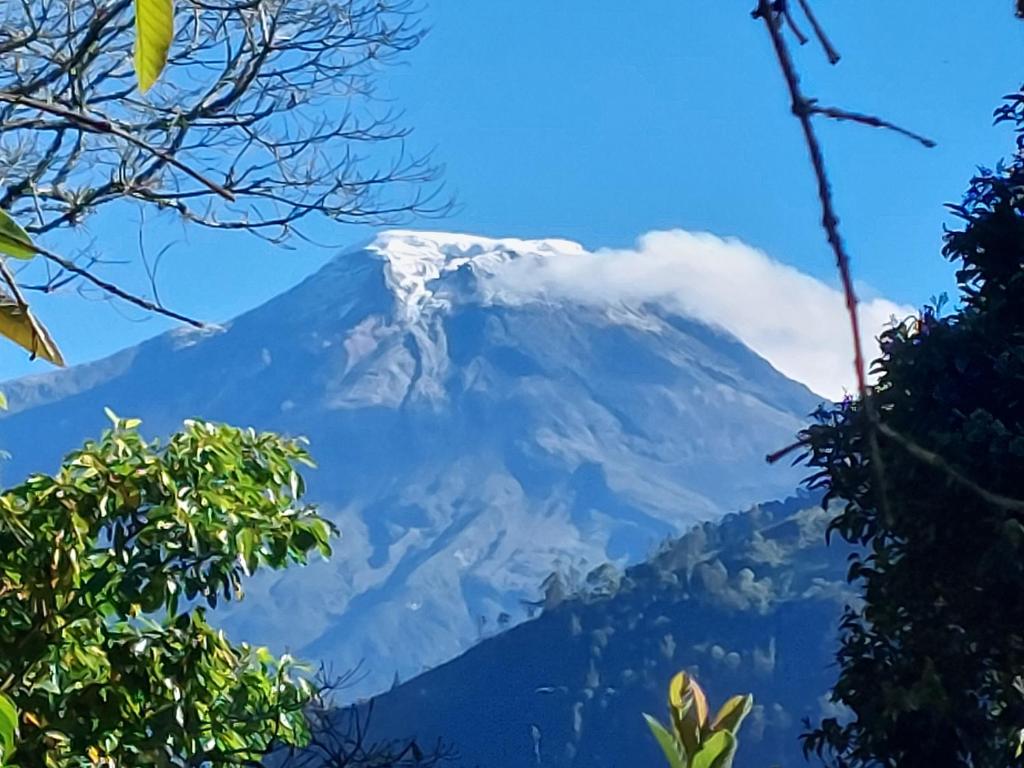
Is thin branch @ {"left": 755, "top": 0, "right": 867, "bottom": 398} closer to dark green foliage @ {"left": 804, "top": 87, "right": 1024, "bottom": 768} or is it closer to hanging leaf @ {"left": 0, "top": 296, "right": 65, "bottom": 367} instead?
hanging leaf @ {"left": 0, "top": 296, "right": 65, "bottom": 367}

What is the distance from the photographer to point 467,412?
12562cm

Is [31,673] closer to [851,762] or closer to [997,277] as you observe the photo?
[851,762]

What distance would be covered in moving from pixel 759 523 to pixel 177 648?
33.2 m

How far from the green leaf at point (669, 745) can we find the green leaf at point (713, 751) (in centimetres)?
1

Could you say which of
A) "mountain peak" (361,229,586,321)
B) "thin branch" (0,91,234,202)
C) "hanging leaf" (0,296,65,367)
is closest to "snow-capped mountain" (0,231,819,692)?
"mountain peak" (361,229,586,321)

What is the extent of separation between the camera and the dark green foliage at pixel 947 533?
4246 mm

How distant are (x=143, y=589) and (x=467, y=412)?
122810 millimetres

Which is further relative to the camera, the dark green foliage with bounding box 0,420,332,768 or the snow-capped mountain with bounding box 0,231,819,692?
the snow-capped mountain with bounding box 0,231,819,692

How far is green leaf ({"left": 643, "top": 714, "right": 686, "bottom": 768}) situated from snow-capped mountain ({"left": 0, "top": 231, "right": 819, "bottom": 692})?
110827 millimetres

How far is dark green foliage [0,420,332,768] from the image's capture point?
264 cm

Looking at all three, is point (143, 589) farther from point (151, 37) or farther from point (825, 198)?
point (825, 198)

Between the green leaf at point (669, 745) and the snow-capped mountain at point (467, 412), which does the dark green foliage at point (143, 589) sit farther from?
the snow-capped mountain at point (467, 412)

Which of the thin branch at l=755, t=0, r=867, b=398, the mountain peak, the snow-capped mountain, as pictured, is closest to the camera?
the thin branch at l=755, t=0, r=867, b=398

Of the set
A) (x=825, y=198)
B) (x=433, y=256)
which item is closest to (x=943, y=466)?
(x=825, y=198)
